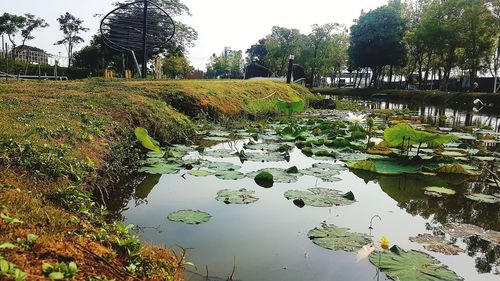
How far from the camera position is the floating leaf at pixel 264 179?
4.20 meters

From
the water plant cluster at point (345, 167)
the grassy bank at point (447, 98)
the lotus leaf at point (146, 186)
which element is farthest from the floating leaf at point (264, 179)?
the grassy bank at point (447, 98)

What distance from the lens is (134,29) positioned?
14023 millimetres

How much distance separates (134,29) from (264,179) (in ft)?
38.6

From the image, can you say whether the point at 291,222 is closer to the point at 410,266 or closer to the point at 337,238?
the point at 337,238

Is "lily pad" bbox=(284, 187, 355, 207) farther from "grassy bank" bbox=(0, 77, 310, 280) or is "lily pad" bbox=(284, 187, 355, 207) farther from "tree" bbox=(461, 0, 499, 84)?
"tree" bbox=(461, 0, 499, 84)

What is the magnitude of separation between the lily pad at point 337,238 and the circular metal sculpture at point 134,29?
38.6 feet

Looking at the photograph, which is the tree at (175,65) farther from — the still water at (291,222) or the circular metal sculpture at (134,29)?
the still water at (291,222)

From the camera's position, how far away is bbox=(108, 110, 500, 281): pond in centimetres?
238

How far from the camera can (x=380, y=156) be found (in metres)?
5.62

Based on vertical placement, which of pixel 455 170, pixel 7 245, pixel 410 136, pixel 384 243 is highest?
pixel 410 136

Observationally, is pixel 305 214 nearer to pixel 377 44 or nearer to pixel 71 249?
pixel 71 249

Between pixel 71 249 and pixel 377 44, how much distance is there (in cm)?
4061

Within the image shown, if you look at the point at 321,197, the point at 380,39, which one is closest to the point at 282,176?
the point at 321,197

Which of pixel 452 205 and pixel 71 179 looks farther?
pixel 452 205
